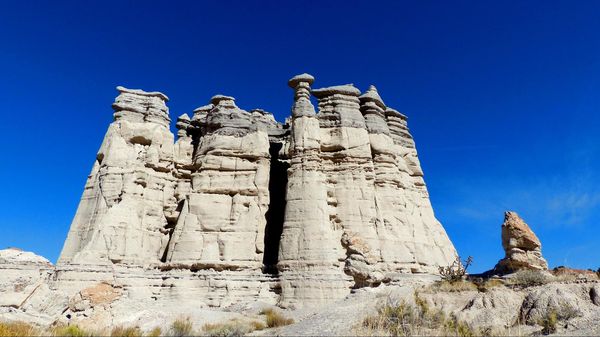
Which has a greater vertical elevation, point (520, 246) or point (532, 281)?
point (520, 246)

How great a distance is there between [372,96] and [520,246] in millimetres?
14115

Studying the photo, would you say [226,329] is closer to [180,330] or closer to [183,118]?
[180,330]

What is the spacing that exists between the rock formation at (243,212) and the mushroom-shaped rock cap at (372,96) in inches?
4.1

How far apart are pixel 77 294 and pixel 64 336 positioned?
390 inches

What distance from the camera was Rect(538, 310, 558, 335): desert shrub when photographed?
10.5 metres

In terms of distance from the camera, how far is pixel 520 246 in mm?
20125

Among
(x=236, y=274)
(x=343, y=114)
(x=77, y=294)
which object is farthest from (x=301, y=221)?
(x=77, y=294)

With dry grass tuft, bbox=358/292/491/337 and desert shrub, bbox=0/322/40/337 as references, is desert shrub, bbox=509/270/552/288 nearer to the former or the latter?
dry grass tuft, bbox=358/292/491/337

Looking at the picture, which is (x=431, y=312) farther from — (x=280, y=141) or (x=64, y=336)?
(x=280, y=141)

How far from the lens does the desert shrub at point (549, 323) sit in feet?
34.6

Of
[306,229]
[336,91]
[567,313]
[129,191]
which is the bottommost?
[567,313]

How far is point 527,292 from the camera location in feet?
43.3

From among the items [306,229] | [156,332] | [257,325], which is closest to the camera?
[156,332]

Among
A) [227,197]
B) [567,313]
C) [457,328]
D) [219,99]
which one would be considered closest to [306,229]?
[227,197]
